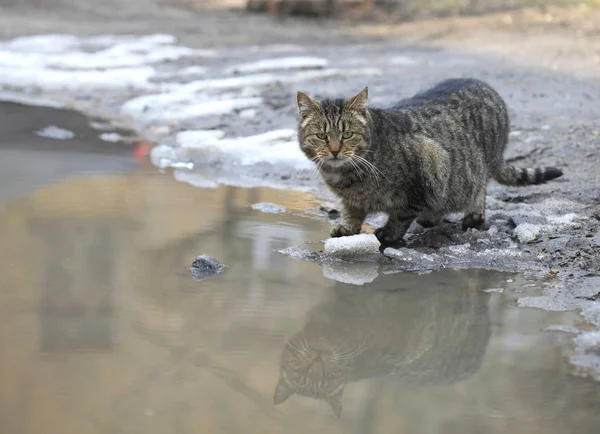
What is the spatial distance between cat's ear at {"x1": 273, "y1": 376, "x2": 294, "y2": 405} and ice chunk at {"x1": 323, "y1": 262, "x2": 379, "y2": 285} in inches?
Answer: 46.5

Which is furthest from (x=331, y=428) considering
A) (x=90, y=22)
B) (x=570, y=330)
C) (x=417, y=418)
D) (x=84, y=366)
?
(x=90, y=22)

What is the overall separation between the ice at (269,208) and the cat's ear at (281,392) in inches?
95.4

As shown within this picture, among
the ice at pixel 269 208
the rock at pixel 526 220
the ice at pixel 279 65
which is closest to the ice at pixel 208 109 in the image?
the ice at pixel 279 65

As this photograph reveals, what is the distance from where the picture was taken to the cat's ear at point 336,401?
3.08 meters

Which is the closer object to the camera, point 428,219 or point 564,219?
point 564,219

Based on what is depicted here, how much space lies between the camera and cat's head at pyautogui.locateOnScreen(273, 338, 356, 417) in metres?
3.21

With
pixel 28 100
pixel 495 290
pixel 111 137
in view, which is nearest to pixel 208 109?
pixel 111 137

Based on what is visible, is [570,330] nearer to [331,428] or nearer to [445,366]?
[445,366]

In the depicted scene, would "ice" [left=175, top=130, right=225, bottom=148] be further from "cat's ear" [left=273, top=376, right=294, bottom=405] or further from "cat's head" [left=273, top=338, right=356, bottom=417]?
"cat's ear" [left=273, top=376, right=294, bottom=405]

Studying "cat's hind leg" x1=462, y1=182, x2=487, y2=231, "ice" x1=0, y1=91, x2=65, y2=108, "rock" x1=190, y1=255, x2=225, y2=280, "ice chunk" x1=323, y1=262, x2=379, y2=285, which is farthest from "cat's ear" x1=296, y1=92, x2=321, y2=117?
"ice" x1=0, y1=91, x2=65, y2=108

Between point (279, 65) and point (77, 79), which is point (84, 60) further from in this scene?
A: point (279, 65)

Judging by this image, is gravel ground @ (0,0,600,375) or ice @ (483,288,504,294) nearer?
ice @ (483,288,504,294)

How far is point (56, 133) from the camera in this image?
26.0ft

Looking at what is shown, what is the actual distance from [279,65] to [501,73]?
2.55 metres
